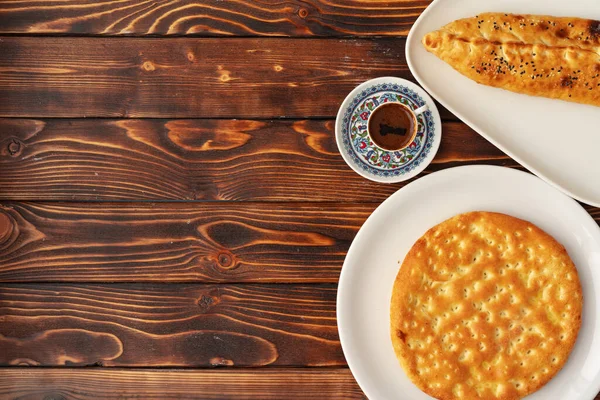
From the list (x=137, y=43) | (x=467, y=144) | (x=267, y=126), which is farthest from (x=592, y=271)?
(x=137, y=43)

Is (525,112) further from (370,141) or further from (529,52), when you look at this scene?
(370,141)

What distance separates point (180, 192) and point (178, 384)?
1.73ft

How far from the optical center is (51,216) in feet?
5.08

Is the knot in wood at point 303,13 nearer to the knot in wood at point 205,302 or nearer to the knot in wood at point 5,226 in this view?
the knot in wood at point 205,302

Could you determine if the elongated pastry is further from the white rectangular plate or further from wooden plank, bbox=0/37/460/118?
wooden plank, bbox=0/37/460/118

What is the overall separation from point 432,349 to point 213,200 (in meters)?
0.69

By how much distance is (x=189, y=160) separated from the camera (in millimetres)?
1534

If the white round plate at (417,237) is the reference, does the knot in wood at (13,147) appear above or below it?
above

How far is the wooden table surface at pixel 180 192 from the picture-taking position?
152cm

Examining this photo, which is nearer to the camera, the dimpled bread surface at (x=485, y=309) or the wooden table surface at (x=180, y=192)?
the dimpled bread surface at (x=485, y=309)

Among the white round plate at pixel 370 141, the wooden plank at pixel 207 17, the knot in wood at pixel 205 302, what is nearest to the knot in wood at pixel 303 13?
the wooden plank at pixel 207 17

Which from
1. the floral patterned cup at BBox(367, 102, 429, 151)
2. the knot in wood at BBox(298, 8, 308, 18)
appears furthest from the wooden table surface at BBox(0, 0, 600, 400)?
the floral patterned cup at BBox(367, 102, 429, 151)

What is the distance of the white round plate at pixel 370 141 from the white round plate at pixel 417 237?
0.21 ft

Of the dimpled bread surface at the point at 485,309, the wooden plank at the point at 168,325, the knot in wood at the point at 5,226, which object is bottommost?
the dimpled bread surface at the point at 485,309
